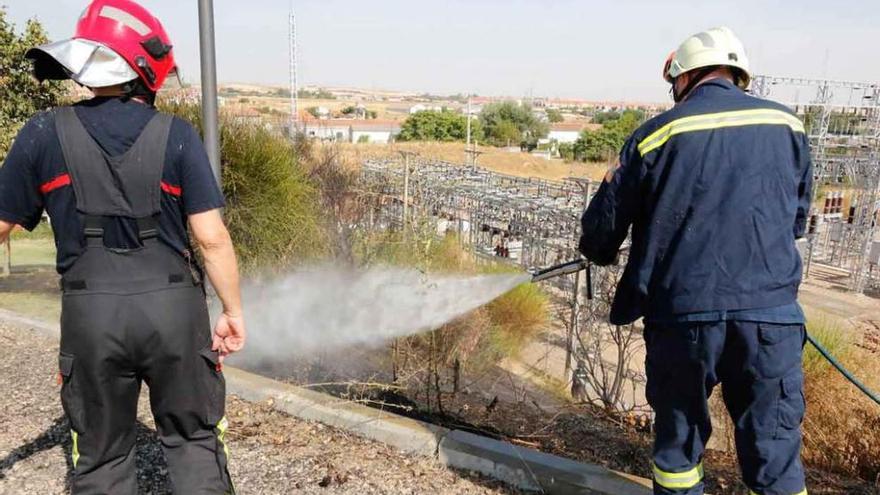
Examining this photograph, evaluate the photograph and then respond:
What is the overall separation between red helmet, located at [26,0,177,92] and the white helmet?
5.77ft

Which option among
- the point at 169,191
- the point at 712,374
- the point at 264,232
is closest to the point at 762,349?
the point at 712,374

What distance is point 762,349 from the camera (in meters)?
2.07

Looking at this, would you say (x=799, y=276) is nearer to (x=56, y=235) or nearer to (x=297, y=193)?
(x=56, y=235)

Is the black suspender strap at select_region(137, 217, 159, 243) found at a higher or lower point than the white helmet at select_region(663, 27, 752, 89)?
lower

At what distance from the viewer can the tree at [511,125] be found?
69.2 m

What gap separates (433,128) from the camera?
201 ft

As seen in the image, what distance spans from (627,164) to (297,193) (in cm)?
582

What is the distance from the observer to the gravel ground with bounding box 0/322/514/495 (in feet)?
9.73

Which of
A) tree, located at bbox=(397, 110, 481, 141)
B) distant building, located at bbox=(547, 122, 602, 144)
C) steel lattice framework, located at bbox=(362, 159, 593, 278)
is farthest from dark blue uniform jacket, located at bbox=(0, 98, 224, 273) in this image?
distant building, located at bbox=(547, 122, 602, 144)

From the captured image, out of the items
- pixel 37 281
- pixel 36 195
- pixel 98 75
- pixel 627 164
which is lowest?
pixel 37 281

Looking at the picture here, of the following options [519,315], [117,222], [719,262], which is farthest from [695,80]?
[519,315]

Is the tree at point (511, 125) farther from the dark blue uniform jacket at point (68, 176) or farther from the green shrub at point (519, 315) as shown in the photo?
the dark blue uniform jacket at point (68, 176)

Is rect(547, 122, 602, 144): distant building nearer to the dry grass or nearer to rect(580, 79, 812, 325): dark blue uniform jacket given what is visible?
the dry grass

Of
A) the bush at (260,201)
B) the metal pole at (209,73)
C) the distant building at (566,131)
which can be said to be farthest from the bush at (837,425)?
the distant building at (566,131)
